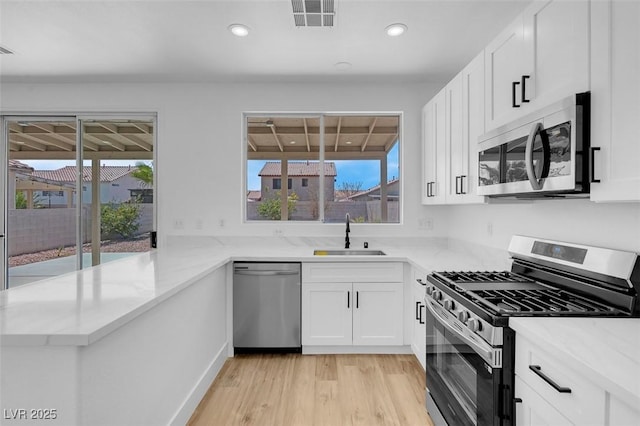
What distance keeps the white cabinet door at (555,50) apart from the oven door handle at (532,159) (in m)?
0.15

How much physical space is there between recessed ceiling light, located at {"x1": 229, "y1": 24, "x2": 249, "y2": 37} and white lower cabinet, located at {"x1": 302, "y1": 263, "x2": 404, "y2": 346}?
1919 mm

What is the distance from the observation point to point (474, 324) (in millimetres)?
1437

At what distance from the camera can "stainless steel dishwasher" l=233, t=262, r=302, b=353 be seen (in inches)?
118

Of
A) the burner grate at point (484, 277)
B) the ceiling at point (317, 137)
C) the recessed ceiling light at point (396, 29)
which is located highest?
the recessed ceiling light at point (396, 29)

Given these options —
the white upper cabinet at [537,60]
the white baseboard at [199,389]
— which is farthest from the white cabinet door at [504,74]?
the white baseboard at [199,389]

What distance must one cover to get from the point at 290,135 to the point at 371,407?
268cm

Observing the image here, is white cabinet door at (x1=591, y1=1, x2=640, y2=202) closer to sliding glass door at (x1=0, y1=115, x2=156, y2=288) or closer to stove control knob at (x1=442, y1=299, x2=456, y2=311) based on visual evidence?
stove control knob at (x1=442, y1=299, x2=456, y2=311)

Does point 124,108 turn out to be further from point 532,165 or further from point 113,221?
point 532,165

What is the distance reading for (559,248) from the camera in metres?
1.76

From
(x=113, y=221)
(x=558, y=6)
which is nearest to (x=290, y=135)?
(x=113, y=221)

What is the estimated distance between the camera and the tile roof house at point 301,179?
12.3 ft

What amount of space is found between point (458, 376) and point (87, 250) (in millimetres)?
3773

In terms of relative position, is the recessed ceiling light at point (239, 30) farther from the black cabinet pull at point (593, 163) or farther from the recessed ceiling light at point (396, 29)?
the black cabinet pull at point (593, 163)

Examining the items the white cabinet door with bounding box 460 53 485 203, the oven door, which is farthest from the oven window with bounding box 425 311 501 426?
the white cabinet door with bounding box 460 53 485 203
